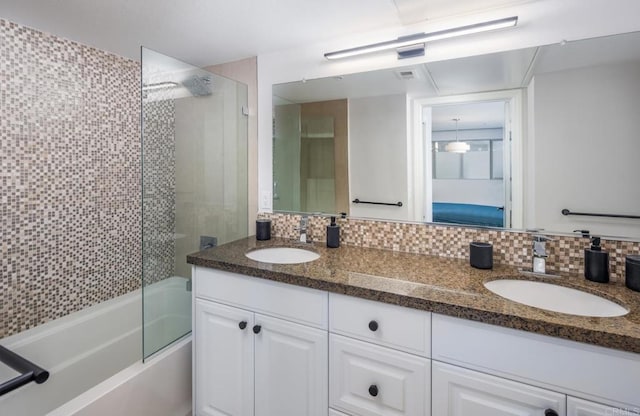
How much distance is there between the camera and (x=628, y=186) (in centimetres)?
128

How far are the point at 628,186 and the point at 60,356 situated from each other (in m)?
2.97

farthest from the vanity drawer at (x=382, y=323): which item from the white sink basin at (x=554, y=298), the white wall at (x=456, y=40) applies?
the white wall at (x=456, y=40)

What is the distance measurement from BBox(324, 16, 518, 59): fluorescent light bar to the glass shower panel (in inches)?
31.3

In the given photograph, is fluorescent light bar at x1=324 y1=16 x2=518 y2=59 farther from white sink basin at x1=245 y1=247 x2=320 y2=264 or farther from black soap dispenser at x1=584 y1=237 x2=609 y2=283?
white sink basin at x1=245 y1=247 x2=320 y2=264

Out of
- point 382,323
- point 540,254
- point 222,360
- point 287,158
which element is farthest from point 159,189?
point 540,254

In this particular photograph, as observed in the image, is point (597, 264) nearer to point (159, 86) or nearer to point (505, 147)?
point (505, 147)

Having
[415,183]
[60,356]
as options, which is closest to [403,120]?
[415,183]

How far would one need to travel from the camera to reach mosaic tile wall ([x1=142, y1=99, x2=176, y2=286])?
159 cm

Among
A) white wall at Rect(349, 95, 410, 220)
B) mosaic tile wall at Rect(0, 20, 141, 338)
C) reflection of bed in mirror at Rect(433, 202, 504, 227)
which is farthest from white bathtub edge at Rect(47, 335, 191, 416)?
reflection of bed in mirror at Rect(433, 202, 504, 227)

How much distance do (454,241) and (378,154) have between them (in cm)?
62

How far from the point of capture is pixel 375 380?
3.86 ft

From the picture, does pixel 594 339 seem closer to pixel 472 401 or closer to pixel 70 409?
pixel 472 401

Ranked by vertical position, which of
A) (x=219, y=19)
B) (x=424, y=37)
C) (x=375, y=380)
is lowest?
(x=375, y=380)

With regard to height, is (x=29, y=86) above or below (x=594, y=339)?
above
